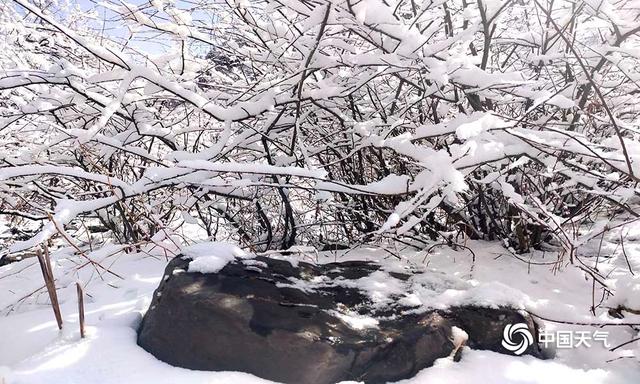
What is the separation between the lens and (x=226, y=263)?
1.89m

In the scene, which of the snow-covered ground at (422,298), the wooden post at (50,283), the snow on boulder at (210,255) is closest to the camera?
the snow-covered ground at (422,298)

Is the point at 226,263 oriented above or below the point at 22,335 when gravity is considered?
above

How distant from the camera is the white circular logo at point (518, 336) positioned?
1.64 metres

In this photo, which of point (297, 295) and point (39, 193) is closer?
point (297, 295)

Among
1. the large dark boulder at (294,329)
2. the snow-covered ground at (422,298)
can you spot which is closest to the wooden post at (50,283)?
the snow-covered ground at (422,298)

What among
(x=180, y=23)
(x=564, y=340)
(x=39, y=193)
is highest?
(x=180, y=23)

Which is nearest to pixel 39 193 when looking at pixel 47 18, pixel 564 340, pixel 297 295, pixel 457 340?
pixel 47 18

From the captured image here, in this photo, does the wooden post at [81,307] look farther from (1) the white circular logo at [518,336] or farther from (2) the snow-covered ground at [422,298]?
(1) the white circular logo at [518,336]

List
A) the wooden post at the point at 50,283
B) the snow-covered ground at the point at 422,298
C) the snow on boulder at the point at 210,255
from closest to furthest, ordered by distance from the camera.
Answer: the snow-covered ground at the point at 422,298 → the wooden post at the point at 50,283 → the snow on boulder at the point at 210,255

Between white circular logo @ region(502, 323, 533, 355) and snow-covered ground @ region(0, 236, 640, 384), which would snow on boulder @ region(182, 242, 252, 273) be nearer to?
snow-covered ground @ region(0, 236, 640, 384)

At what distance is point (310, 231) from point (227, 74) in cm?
120

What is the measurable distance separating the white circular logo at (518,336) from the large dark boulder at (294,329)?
0.02 meters

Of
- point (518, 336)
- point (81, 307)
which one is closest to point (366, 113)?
point (518, 336)

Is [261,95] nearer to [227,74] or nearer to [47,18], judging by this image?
[47,18]
